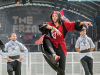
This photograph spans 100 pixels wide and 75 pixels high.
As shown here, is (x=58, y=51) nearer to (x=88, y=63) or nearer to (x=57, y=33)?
(x=57, y=33)

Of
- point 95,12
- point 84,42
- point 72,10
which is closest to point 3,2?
point 72,10

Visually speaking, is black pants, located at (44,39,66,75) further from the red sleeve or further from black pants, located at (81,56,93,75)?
black pants, located at (81,56,93,75)

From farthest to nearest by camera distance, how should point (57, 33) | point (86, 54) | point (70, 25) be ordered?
1. point (86, 54)
2. point (70, 25)
3. point (57, 33)

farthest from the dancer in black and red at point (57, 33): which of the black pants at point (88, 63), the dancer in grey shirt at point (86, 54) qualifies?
the black pants at point (88, 63)

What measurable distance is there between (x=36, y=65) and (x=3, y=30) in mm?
3699

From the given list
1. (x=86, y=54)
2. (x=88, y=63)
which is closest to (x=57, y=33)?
(x=86, y=54)

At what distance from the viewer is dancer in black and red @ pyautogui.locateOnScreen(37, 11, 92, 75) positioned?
2950 mm

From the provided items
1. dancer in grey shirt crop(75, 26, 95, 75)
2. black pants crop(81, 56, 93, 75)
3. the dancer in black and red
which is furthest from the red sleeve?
black pants crop(81, 56, 93, 75)

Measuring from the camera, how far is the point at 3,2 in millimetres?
9516

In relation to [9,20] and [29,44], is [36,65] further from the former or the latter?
[9,20]

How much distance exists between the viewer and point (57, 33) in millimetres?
2967

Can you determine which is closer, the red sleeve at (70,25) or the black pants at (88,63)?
the red sleeve at (70,25)

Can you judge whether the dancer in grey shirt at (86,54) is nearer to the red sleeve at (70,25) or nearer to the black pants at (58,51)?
the red sleeve at (70,25)

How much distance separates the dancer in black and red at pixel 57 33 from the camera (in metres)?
2.95
